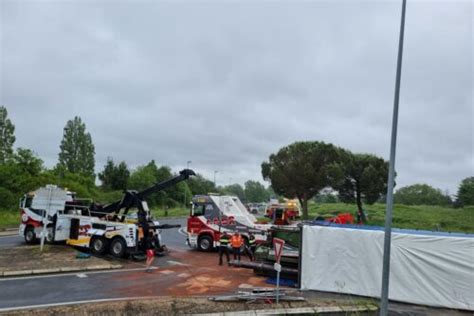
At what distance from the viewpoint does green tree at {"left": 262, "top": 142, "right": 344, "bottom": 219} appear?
146ft

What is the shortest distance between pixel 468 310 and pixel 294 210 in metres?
25.3

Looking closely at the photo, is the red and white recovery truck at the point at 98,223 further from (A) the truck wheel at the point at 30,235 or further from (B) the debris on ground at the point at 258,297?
(B) the debris on ground at the point at 258,297

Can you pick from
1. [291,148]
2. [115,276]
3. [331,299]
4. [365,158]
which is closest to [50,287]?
[115,276]

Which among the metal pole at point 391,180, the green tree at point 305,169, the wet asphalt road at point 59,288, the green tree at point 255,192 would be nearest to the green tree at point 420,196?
the green tree at point 255,192

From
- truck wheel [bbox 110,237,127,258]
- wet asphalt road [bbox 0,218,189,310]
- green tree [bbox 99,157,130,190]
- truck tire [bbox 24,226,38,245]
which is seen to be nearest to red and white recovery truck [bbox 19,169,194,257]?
truck wheel [bbox 110,237,127,258]

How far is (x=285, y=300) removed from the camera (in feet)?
37.0

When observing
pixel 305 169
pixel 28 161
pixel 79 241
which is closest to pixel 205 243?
pixel 79 241

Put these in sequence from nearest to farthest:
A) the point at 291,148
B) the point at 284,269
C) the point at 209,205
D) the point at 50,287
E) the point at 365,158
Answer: the point at 50,287 → the point at 284,269 → the point at 209,205 → the point at 365,158 → the point at 291,148

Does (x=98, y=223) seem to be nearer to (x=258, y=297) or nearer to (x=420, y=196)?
(x=258, y=297)

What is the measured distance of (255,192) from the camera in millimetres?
175750

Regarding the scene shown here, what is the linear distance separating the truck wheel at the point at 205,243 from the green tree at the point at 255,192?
146m

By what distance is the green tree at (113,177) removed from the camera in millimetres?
68188

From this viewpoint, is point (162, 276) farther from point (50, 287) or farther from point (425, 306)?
point (425, 306)

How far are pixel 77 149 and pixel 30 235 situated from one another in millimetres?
50827
